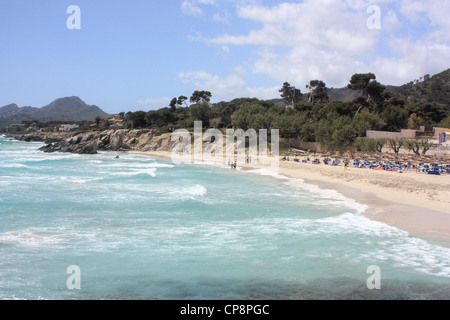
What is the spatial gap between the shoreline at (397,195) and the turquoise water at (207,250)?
885mm

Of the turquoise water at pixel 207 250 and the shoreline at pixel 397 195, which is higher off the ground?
the shoreline at pixel 397 195

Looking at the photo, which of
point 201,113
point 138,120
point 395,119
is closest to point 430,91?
point 395,119

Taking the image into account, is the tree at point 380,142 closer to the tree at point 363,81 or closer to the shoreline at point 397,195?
the shoreline at point 397,195

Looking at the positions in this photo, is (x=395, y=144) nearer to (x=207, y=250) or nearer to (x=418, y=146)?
(x=418, y=146)

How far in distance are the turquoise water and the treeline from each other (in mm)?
30842

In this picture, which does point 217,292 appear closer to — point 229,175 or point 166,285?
point 166,285

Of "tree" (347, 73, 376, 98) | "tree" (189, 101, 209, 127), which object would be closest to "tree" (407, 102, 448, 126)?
"tree" (347, 73, 376, 98)

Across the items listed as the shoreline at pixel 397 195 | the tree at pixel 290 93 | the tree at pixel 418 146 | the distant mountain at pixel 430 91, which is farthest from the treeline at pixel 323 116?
the distant mountain at pixel 430 91

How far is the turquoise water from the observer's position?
9.28 metres

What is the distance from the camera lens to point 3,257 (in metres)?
11.3

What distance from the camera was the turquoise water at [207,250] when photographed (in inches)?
365

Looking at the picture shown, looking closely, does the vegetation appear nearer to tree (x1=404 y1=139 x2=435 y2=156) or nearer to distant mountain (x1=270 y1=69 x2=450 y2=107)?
tree (x1=404 y1=139 x2=435 y2=156)

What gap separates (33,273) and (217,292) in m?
5.25
